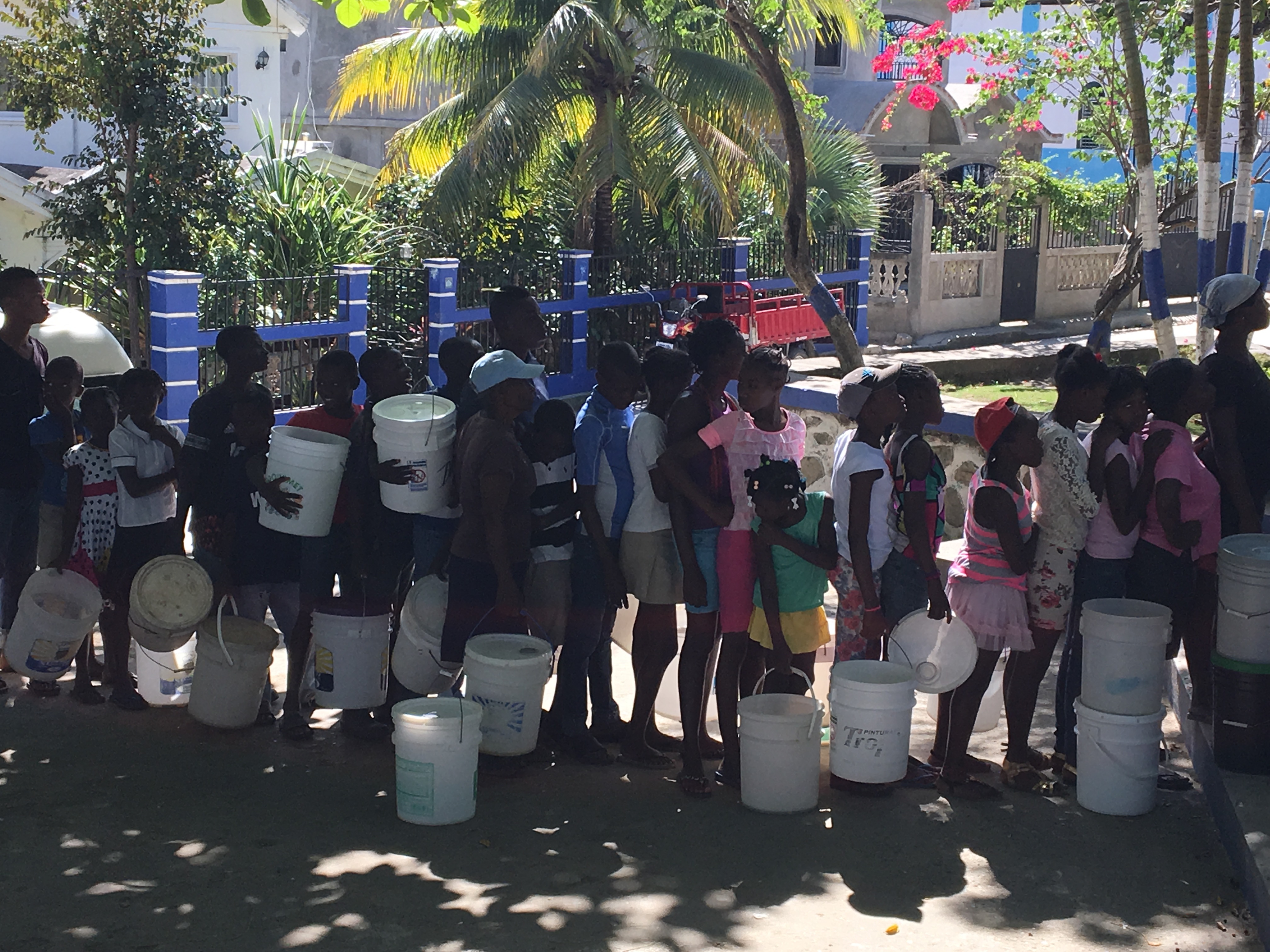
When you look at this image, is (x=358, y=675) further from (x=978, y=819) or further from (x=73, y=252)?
(x=73, y=252)

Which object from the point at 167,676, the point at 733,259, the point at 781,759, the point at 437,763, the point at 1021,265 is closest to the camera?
the point at 437,763

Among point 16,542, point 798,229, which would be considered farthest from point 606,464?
point 798,229

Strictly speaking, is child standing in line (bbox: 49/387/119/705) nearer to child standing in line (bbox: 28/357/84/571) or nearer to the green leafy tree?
child standing in line (bbox: 28/357/84/571)

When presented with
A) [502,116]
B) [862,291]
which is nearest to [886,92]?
[862,291]

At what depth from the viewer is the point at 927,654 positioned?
5.02 m

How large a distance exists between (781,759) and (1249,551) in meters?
1.82

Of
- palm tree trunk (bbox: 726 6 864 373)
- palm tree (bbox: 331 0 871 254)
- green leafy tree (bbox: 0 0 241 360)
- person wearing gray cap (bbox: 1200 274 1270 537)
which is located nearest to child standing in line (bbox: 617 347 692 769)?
person wearing gray cap (bbox: 1200 274 1270 537)

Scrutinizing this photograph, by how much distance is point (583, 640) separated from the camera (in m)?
5.33

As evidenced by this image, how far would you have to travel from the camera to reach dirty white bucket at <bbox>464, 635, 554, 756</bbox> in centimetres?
491

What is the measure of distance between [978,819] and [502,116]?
34.9 ft

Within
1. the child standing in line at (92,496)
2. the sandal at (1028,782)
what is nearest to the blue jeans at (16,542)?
the child standing in line at (92,496)

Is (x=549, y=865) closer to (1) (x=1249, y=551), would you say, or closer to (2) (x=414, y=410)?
(2) (x=414, y=410)

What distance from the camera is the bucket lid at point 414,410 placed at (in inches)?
204

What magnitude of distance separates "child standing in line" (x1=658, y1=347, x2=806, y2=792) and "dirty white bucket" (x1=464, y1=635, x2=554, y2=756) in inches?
24.1
